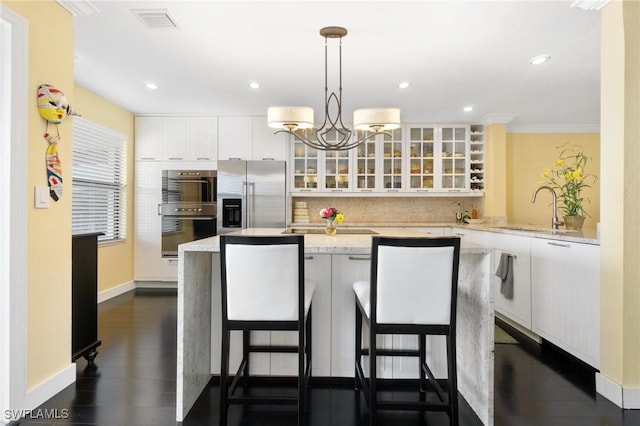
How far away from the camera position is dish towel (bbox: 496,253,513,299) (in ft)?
11.0

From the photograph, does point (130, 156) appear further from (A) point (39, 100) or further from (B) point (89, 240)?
(A) point (39, 100)

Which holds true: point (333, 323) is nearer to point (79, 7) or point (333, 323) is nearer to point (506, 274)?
point (506, 274)

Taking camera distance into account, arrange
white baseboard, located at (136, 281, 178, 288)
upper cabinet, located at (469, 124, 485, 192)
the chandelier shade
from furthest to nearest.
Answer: upper cabinet, located at (469, 124, 485, 192) < white baseboard, located at (136, 281, 178, 288) < the chandelier shade

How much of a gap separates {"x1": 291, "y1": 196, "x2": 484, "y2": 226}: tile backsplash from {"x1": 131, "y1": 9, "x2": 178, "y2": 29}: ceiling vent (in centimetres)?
339

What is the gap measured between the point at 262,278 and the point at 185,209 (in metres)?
3.74

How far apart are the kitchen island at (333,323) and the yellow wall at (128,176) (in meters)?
2.88

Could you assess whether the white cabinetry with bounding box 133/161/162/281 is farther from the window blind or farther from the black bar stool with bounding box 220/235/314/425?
the black bar stool with bounding box 220/235/314/425

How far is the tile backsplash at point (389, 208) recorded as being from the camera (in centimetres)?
575

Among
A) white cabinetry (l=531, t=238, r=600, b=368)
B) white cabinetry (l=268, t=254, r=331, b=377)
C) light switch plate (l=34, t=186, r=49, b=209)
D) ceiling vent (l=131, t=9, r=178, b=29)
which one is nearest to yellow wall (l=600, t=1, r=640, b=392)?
white cabinetry (l=531, t=238, r=600, b=368)

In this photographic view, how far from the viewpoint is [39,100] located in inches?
80.0

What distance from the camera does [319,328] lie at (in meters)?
2.35

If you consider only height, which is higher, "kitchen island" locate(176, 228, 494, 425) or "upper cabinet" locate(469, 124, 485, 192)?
"upper cabinet" locate(469, 124, 485, 192)

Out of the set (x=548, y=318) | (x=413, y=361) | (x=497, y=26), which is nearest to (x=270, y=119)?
(x=497, y=26)

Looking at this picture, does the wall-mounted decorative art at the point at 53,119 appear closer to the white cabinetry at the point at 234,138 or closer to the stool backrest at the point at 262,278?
the stool backrest at the point at 262,278
